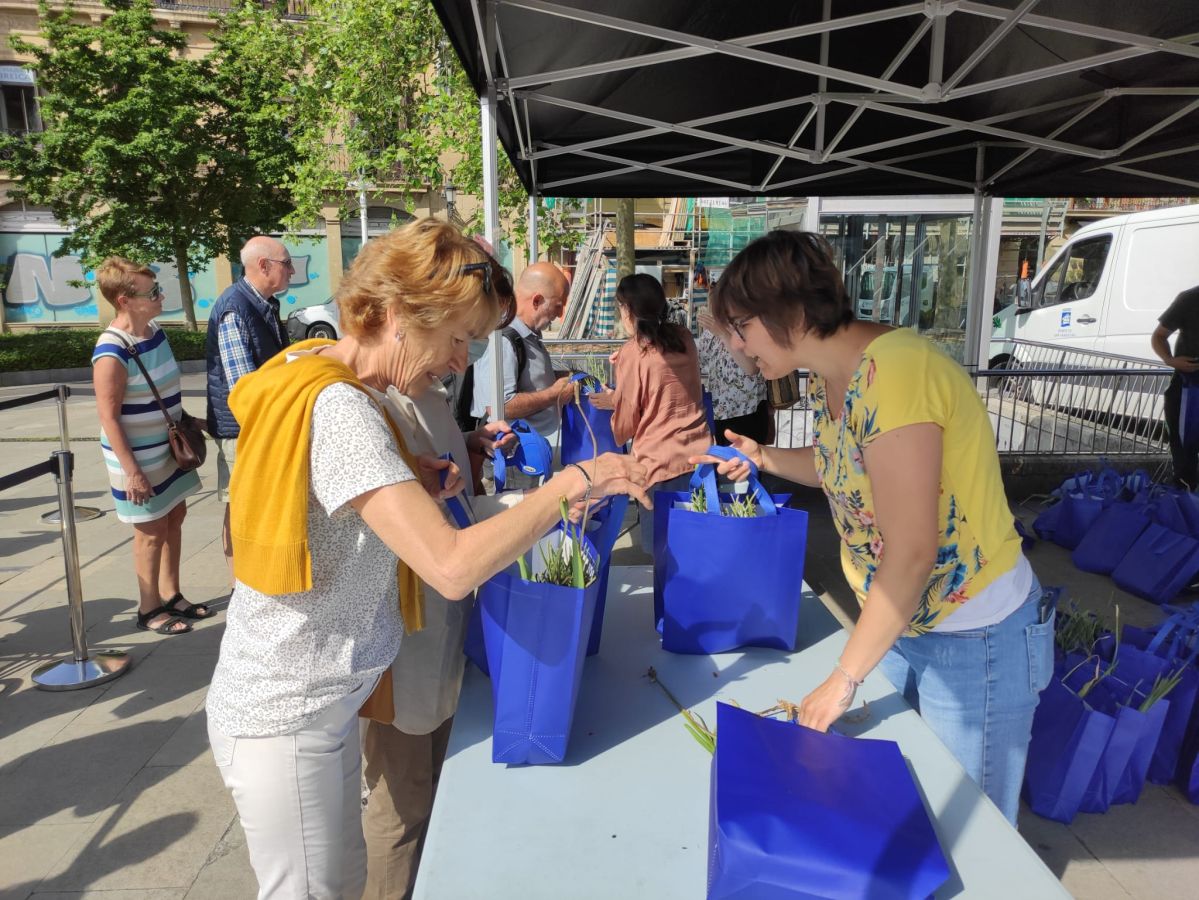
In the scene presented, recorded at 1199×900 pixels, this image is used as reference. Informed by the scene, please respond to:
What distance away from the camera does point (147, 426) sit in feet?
12.5

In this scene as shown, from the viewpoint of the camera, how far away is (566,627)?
138 cm

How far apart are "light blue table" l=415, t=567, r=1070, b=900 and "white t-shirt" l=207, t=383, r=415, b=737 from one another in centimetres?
29

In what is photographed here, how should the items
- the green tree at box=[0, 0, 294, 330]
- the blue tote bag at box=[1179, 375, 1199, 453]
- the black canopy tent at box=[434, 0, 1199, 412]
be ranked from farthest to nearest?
the green tree at box=[0, 0, 294, 330], the blue tote bag at box=[1179, 375, 1199, 453], the black canopy tent at box=[434, 0, 1199, 412]

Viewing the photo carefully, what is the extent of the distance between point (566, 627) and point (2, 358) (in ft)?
55.0

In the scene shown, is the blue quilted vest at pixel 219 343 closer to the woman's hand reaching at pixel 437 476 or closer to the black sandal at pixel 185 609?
the black sandal at pixel 185 609

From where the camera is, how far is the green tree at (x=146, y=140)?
1684 centimetres

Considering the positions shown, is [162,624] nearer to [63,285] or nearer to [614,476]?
[614,476]

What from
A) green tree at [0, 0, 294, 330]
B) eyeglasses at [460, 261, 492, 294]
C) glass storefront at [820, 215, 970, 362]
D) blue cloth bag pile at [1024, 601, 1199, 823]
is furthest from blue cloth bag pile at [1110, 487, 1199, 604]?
green tree at [0, 0, 294, 330]

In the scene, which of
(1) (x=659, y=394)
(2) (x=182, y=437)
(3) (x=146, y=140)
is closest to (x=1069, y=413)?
(1) (x=659, y=394)

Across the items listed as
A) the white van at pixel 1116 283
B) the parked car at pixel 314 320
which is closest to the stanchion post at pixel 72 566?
the white van at pixel 1116 283

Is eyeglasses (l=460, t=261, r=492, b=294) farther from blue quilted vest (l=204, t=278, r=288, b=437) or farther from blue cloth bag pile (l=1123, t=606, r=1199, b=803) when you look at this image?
blue quilted vest (l=204, t=278, r=288, b=437)

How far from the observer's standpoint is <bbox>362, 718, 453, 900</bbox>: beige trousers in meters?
1.76

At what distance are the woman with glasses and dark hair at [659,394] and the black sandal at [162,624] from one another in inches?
93.1

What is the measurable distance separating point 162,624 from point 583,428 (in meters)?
2.28
